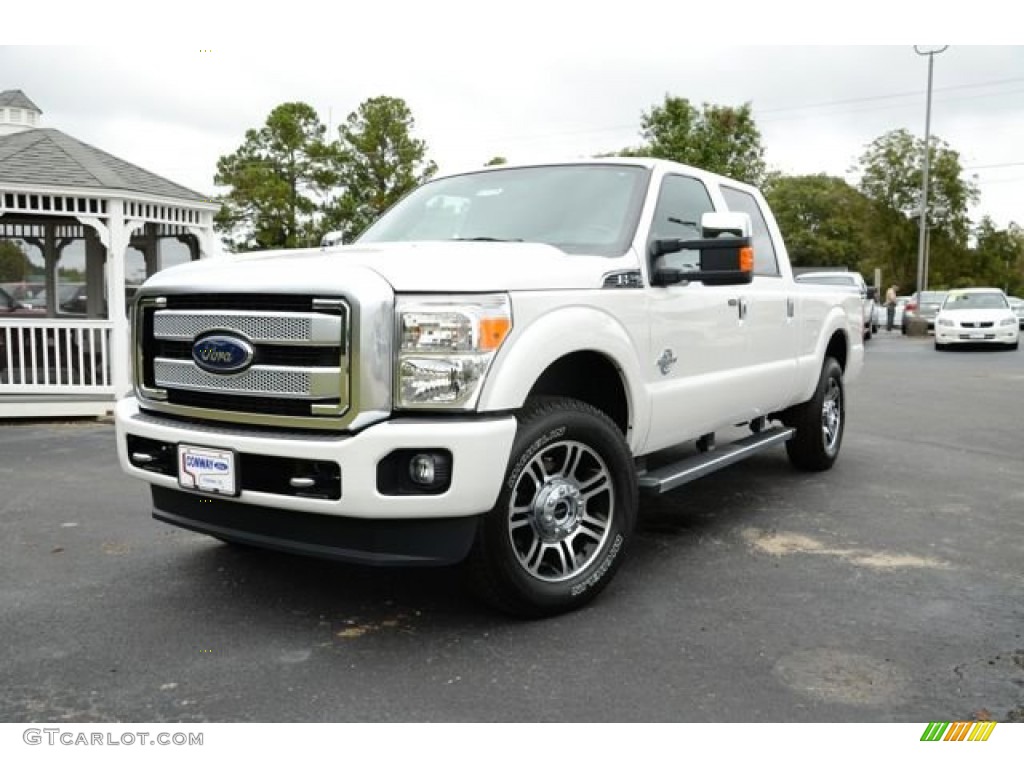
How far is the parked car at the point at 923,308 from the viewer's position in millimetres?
29094

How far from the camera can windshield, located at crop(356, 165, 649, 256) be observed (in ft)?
15.2

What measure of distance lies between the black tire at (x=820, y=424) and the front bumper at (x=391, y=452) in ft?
12.9

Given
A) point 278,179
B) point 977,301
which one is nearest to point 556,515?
point 977,301

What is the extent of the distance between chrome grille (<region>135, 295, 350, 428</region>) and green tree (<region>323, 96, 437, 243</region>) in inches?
1437

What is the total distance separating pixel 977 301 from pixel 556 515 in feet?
74.4

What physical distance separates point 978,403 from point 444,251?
1011cm

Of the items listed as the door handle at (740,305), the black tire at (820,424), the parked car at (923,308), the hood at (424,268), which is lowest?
the black tire at (820,424)

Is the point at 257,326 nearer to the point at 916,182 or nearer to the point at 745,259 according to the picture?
the point at 745,259

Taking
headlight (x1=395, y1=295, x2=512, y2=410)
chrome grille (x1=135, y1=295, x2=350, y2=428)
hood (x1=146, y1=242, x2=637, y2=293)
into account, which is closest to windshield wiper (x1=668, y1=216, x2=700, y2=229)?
hood (x1=146, y1=242, x2=637, y2=293)

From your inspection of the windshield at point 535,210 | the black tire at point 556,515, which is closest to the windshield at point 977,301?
the windshield at point 535,210

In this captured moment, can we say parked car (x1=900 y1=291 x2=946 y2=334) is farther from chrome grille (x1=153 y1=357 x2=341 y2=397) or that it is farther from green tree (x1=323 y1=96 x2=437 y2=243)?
chrome grille (x1=153 y1=357 x2=341 y2=397)

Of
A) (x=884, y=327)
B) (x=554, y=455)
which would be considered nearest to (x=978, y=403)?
(x=554, y=455)

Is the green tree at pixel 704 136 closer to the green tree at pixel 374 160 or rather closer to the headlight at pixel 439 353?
the green tree at pixel 374 160

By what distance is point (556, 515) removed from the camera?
400cm
